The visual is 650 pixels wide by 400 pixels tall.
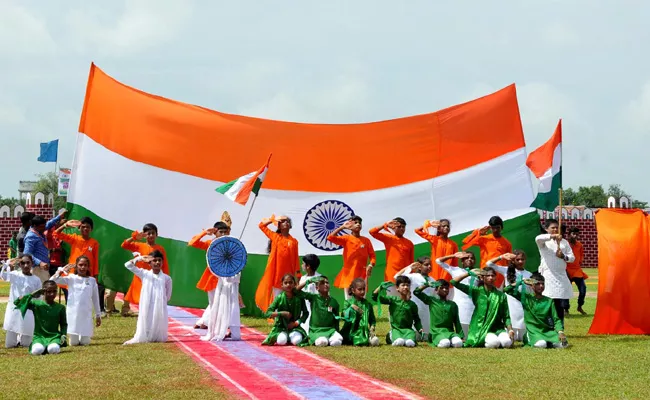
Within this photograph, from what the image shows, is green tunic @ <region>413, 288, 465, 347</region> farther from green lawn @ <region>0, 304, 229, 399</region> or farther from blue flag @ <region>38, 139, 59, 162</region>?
blue flag @ <region>38, 139, 59, 162</region>

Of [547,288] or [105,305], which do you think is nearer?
[547,288]

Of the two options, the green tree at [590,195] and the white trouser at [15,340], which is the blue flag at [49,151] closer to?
the white trouser at [15,340]

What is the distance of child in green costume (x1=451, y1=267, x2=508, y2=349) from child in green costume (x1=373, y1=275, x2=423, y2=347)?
55 cm

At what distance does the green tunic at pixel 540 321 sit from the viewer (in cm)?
976

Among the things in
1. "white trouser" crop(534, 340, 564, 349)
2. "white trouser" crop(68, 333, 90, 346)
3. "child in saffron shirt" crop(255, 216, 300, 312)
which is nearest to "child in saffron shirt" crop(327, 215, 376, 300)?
"child in saffron shirt" crop(255, 216, 300, 312)

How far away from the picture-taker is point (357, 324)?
10.1 metres

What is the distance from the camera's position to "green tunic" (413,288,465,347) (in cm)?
994

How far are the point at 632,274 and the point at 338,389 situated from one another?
5974 mm

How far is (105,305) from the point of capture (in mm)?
14625

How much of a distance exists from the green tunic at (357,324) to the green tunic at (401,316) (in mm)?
223

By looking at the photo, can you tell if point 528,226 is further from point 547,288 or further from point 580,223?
point 580,223

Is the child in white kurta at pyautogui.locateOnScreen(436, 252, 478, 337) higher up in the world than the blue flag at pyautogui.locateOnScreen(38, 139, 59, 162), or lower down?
lower down

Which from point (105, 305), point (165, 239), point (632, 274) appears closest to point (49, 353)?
point (165, 239)

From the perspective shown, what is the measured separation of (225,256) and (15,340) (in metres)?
2.55
